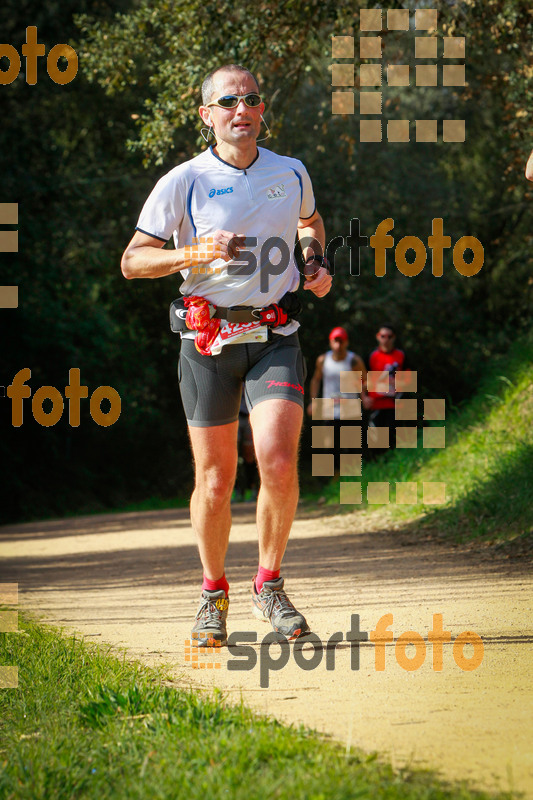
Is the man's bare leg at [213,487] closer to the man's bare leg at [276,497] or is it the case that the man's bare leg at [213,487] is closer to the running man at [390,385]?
the man's bare leg at [276,497]

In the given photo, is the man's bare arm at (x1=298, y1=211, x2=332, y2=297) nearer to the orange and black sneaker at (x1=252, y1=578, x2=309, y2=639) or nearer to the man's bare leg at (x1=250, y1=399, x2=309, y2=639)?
the man's bare leg at (x1=250, y1=399, x2=309, y2=639)

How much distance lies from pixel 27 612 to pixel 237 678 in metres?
2.43

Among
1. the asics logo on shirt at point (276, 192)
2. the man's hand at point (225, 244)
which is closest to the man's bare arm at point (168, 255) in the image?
the man's hand at point (225, 244)

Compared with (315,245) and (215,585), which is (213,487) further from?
(315,245)

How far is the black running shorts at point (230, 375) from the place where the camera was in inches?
169

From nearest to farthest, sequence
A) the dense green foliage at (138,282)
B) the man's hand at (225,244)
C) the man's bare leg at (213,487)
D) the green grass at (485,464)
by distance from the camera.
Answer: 1. the man's hand at (225,244)
2. the man's bare leg at (213,487)
3. the green grass at (485,464)
4. the dense green foliage at (138,282)

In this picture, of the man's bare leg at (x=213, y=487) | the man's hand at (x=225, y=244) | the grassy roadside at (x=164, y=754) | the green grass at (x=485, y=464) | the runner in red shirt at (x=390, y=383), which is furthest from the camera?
the runner in red shirt at (x=390, y=383)

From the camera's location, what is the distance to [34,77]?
708 inches

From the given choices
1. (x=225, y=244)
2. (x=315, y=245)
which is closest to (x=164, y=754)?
(x=225, y=244)

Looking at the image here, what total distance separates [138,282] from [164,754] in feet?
65.4

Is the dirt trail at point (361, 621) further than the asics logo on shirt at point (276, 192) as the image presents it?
No

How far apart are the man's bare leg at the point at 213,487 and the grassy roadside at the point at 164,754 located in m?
0.95

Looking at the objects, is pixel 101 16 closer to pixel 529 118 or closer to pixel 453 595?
pixel 529 118

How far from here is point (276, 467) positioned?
14.0ft
